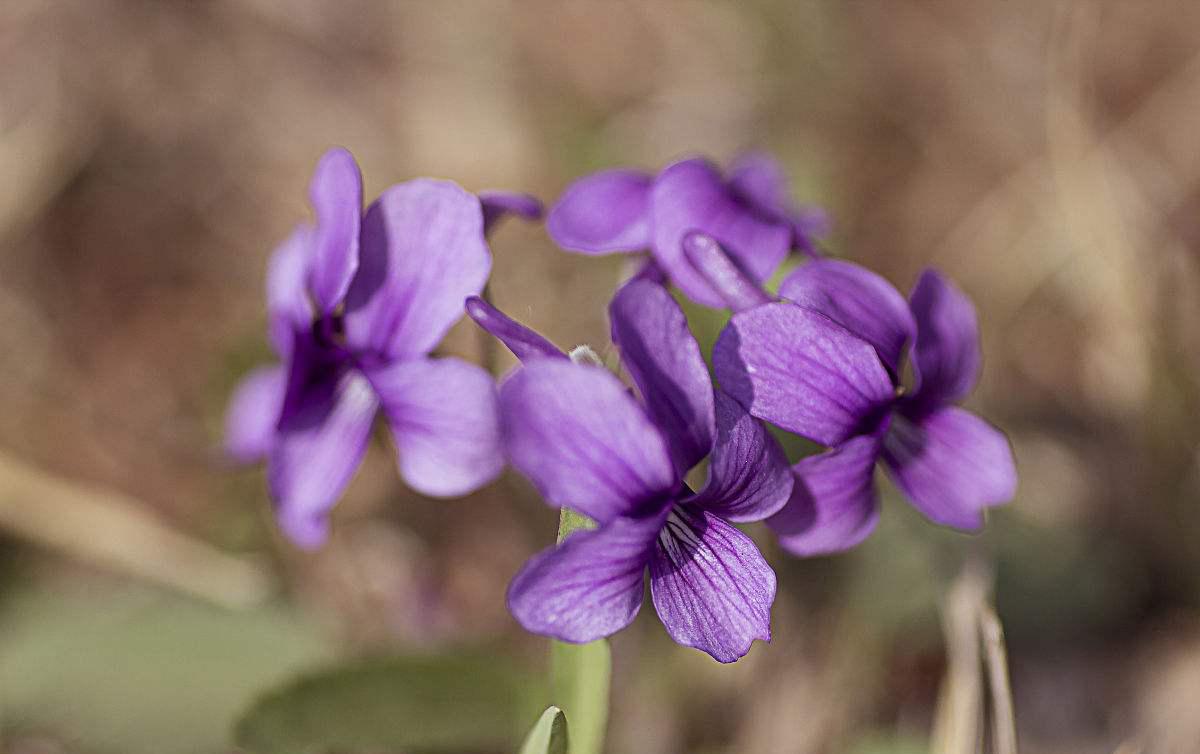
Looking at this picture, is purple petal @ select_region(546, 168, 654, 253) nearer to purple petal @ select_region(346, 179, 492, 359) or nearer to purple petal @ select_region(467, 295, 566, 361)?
purple petal @ select_region(346, 179, 492, 359)

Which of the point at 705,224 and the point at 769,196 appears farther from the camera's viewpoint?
the point at 769,196

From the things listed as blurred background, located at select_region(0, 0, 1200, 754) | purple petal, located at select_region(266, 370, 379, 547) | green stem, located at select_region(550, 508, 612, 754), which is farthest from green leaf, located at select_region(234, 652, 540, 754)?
green stem, located at select_region(550, 508, 612, 754)

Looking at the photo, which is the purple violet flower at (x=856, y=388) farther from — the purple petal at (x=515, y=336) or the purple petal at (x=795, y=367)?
the purple petal at (x=515, y=336)

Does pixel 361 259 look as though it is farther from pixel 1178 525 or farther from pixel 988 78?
pixel 988 78

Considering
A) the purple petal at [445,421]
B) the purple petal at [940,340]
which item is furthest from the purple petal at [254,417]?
the purple petal at [940,340]

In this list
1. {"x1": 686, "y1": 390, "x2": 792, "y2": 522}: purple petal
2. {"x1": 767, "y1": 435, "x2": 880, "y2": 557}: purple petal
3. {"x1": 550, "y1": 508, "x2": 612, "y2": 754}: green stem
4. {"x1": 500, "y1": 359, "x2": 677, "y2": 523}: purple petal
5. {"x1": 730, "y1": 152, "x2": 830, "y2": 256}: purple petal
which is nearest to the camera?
{"x1": 500, "y1": 359, "x2": 677, "y2": 523}: purple petal

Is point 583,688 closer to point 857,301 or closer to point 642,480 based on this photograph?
point 642,480

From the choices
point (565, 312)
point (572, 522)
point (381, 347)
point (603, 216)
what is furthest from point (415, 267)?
point (565, 312)
